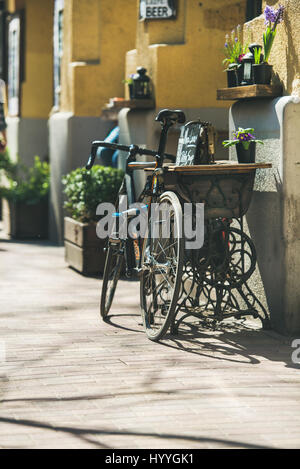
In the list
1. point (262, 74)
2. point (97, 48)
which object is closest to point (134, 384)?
point (262, 74)

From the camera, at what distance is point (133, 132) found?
379 inches

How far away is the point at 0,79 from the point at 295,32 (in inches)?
486

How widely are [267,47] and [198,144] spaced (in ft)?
2.97

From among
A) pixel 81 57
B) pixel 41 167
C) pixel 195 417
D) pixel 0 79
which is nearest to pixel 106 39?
pixel 81 57

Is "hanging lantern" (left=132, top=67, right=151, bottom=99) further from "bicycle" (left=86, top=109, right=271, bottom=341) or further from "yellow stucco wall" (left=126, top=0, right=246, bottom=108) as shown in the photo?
"bicycle" (left=86, top=109, right=271, bottom=341)

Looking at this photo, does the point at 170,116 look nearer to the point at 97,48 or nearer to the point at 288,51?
the point at 288,51

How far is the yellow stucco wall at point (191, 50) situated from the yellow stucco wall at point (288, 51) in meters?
2.83

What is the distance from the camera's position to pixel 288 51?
20.2ft

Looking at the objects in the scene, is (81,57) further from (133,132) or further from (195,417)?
(195,417)

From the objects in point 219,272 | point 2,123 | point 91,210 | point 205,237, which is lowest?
point 219,272

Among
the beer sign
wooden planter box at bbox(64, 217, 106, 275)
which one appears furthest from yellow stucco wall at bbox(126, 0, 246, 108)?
wooden planter box at bbox(64, 217, 106, 275)

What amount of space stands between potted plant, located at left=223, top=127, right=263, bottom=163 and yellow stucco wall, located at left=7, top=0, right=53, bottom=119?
9675 millimetres

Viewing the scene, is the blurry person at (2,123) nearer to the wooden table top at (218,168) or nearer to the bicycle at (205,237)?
the bicycle at (205,237)

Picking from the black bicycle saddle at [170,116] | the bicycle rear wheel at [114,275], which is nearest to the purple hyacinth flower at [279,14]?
the black bicycle saddle at [170,116]
